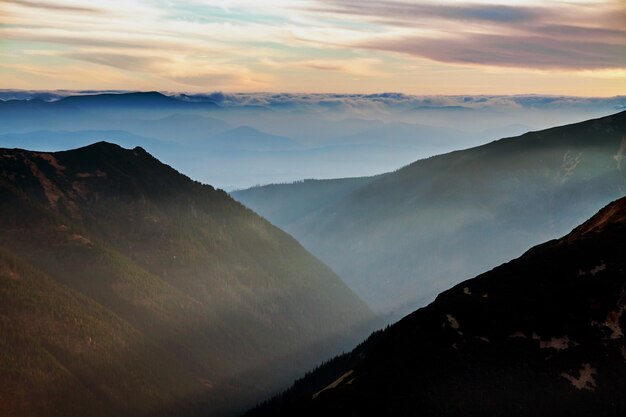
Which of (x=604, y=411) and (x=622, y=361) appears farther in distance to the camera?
(x=622, y=361)

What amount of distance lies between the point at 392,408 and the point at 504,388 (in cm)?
3021

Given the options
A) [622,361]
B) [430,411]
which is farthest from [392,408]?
[622,361]

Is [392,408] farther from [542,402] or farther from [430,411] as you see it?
[542,402]

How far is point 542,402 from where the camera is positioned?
625 feet

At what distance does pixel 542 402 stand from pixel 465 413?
1989cm

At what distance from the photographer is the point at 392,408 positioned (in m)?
198

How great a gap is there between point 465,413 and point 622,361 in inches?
1787

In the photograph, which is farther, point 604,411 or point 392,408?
point 392,408

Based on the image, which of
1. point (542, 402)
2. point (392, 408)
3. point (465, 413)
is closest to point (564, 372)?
point (542, 402)

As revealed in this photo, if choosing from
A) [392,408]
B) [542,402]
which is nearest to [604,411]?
[542,402]

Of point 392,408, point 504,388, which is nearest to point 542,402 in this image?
point 504,388

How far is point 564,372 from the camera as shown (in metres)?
200

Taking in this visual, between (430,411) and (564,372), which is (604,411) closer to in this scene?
(564,372)

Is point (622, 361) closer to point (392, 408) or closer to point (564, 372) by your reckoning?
point (564, 372)
